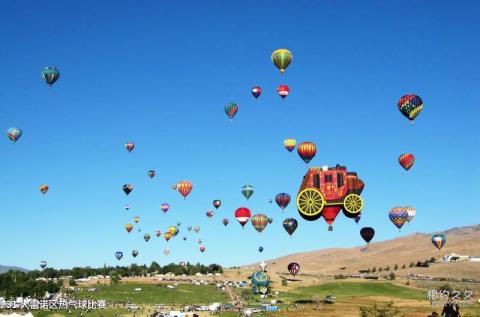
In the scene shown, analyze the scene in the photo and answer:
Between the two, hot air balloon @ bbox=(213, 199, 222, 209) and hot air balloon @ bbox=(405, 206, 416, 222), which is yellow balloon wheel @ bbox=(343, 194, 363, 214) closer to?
hot air balloon @ bbox=(405, 206, 416, 222)

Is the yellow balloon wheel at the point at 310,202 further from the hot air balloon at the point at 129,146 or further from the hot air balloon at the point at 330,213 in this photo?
the hot air balloon at the point at 129,146

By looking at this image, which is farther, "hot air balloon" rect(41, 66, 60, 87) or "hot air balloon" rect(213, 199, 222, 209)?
"hot air balloon" rect(213, 199, 222, 209)

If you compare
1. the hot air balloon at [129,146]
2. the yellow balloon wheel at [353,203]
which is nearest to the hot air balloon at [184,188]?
the hot air balloon at [129,146]

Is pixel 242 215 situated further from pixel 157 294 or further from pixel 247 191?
pixel 157 294

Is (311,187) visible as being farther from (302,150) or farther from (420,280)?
(420,280)

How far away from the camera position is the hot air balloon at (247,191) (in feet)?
330

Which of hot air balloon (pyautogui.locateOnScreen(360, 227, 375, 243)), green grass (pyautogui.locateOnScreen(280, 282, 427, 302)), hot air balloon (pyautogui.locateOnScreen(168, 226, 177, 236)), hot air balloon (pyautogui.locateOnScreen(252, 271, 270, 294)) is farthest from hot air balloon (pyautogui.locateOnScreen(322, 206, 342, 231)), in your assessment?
hot air balloon (pyautogui.locateOnScreen(168, 226, 177, 236))

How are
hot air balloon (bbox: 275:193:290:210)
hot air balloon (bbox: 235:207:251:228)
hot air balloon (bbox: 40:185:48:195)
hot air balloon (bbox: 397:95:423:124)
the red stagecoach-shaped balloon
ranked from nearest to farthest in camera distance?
the red stagecoach-shaped balloon, hot air balloon (bbox: 397:95:423:124), hot air balloon (bbox: 235:207:251:228), hot air balloon (bbox: 275:193:290:210), hot air balloon (bbox: 40:185:48:195)

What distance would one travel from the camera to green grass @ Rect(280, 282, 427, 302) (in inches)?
4811

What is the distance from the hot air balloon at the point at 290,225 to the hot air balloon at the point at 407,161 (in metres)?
17.3

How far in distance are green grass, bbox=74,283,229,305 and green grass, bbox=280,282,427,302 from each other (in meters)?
16.7

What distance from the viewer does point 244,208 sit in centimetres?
8800

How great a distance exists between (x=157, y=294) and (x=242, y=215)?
48.0m

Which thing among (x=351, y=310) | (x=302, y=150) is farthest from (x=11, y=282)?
(x=302, y=150)
